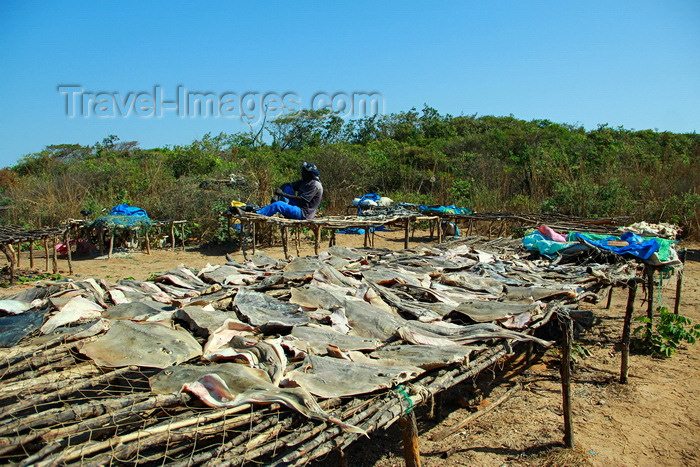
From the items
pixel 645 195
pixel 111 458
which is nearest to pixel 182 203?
pixel 111 458

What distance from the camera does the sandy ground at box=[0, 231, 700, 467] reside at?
3736 millimetres

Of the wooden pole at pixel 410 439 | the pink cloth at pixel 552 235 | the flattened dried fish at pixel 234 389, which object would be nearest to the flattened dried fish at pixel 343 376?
the flattened dried fish at pixel 234 389

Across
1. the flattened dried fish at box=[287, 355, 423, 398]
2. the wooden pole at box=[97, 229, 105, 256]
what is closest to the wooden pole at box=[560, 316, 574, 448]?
the flattened dried fish at box=[287, 355, 423, 398]

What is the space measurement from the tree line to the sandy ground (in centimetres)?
769

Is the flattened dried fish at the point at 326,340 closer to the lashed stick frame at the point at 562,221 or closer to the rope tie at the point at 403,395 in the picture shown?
the rope tie at the point at 403,395

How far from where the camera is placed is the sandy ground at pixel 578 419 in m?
3.74

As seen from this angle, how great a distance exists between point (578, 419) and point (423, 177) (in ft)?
46.4

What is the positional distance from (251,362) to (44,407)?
954mm

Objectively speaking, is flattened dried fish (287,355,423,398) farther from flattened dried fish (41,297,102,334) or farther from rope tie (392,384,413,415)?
flattened dried fish (41,297,102,334)

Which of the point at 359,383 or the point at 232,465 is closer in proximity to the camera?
the point at 232,465

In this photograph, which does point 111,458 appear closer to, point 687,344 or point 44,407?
point 44,407

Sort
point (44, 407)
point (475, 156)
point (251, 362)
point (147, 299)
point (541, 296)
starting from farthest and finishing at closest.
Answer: point (475, 156) < point (541, 296) < point (147, 299) < point (251, 362) < point (44, 407)

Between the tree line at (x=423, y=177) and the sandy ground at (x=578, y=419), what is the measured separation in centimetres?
769

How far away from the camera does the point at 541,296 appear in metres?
4.01
